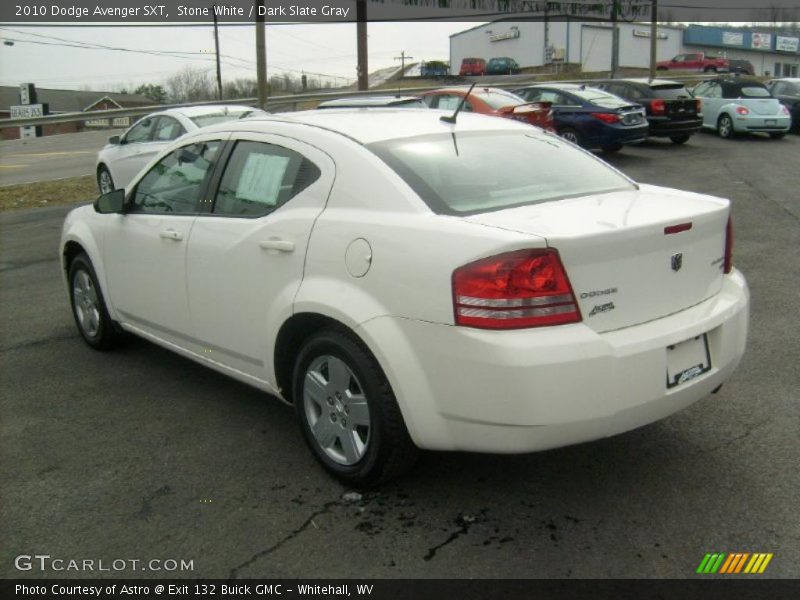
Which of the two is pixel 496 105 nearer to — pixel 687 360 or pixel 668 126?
pixel 668 126

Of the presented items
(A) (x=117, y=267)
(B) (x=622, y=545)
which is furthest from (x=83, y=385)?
(B) (x=622, y=545)

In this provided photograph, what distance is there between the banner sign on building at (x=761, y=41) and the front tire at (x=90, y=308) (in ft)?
306

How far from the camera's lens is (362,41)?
27422mm

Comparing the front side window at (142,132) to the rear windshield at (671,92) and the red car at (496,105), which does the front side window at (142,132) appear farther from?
the rear windshield at (671,92)

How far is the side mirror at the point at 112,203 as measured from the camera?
5.12 meters

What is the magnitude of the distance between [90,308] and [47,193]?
10137 millimetres

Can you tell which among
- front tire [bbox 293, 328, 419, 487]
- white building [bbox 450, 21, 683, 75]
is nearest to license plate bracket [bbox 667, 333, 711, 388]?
front tire [bbox 293, 328, 419, 487]

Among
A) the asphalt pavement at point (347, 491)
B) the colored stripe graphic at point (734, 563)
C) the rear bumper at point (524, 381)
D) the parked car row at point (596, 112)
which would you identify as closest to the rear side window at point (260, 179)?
the rear bumper at point (524, 381)

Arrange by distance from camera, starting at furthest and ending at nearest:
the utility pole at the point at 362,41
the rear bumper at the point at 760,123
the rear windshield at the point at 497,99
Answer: the utility pole at the point at 362,41 → the rear bumper at the point at 760,123 → the rear windshield at the point at 497,99

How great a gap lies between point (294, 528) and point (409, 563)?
21.4 inches

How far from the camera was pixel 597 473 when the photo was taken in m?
3.77

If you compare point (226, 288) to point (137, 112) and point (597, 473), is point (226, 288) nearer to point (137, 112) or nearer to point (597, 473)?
point (597, 473)

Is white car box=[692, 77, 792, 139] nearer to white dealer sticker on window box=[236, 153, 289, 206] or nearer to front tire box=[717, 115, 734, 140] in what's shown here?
front tire box=[717, 115, 734, 140]

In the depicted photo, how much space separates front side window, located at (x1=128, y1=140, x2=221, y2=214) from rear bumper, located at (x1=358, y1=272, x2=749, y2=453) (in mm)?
1707
